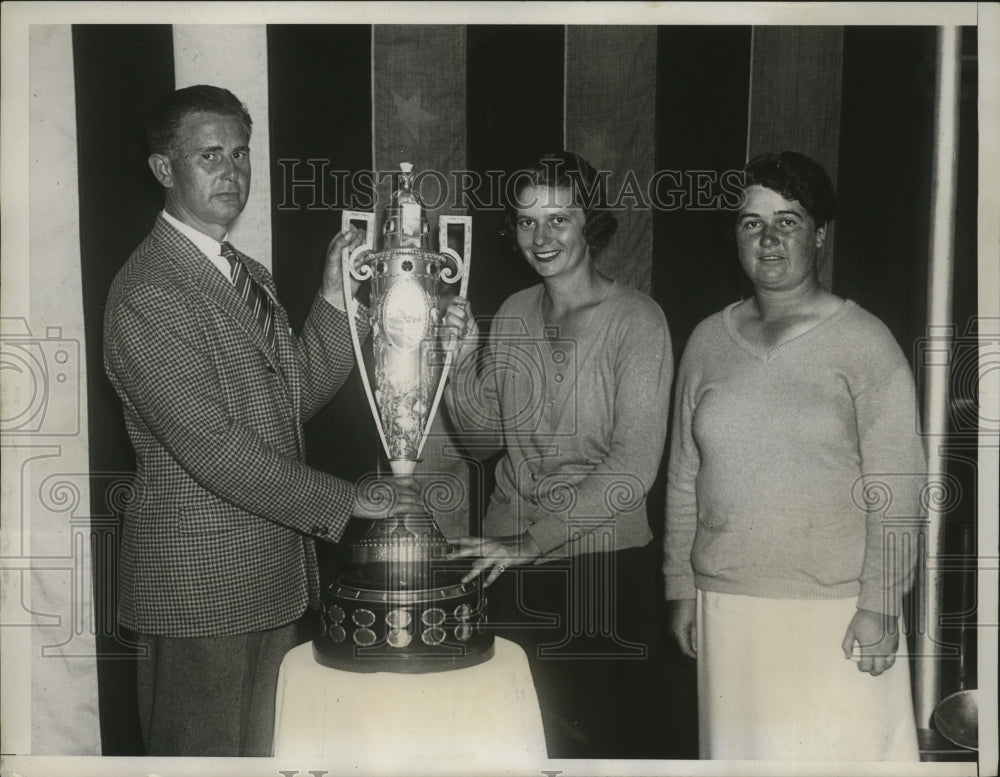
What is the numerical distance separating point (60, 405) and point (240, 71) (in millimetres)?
795

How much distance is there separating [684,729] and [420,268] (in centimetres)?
112

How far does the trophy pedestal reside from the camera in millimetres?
1835

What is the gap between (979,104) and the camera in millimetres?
1966

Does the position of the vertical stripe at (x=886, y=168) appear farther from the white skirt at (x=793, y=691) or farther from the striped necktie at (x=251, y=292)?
the striped necktie at (x=251, y=292)

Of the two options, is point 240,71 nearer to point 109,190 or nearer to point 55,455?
point 109,190

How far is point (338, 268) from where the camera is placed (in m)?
1.96

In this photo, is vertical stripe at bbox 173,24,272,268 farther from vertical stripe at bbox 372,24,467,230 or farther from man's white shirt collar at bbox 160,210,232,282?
vertical stripe at bbox 372,24,467,230

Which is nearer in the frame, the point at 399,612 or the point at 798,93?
the point at 399,612

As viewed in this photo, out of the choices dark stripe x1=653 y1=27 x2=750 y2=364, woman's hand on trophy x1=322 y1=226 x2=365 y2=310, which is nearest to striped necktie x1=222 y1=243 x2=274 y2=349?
woman's hand on trophy x1=322 y1=226 x2=365 y2=310

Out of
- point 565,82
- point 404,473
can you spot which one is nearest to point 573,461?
point 404,473

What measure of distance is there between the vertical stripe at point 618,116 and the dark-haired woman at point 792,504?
0.71 ft

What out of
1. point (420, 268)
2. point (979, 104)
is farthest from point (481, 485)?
point (979, 104)

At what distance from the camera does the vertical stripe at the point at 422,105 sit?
196 cm

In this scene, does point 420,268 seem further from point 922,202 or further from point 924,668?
point 924,668
